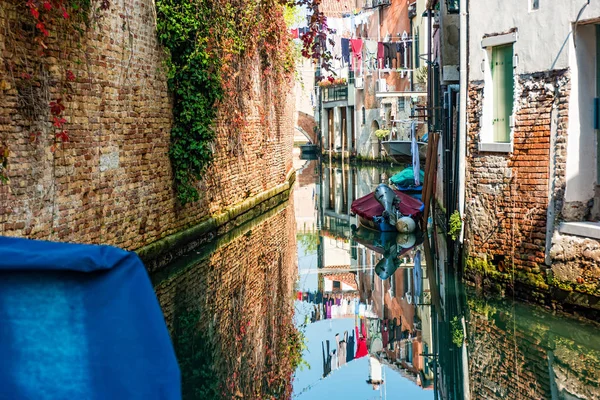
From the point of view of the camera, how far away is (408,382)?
726 centimetres

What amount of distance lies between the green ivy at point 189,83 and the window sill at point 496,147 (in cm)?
467

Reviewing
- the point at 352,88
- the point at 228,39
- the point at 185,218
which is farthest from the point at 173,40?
the point at 352,88

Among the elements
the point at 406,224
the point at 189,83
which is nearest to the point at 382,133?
the point at 406,224

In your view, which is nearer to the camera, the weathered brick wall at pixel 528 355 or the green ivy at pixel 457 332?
the weathered brick wall at pixel 528 355

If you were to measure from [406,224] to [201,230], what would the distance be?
446 centimetres

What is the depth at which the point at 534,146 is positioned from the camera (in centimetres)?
964

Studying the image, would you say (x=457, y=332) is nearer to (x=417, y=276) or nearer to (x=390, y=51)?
(x=417, y=276)

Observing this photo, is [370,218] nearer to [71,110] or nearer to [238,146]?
[238,146]

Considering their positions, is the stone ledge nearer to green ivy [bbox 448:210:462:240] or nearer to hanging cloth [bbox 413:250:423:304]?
hanging cloth [bbox 413:250:423:304]

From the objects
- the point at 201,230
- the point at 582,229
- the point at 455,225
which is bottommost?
the point at 201,230

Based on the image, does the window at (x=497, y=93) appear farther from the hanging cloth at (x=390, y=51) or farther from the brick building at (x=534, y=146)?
the hanging cloth at (x=390, y=51)

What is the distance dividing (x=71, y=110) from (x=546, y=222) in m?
5.40

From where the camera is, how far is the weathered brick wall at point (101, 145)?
305 inches

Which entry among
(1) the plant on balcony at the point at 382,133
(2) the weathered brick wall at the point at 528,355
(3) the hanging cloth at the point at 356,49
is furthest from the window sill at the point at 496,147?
(3) the hanging cloth at the point at 356,49
